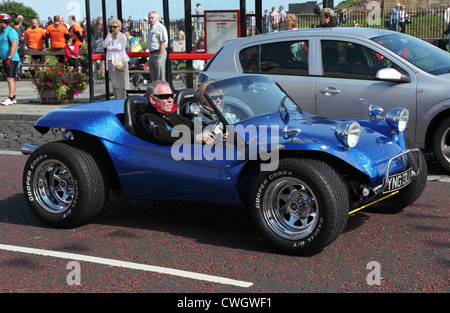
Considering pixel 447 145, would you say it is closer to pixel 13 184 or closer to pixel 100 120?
pixel 100 120

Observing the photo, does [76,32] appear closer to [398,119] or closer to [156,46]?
[156,46]

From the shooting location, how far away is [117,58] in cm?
1442

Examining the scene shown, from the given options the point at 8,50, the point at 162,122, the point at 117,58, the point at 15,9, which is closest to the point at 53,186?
the point at 162,122

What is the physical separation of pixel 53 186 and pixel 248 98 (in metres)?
1.84

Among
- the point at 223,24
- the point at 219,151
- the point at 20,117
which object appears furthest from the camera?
the point at 223,24

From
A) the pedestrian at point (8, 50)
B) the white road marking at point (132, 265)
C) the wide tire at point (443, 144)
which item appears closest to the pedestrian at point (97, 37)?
the pedestrian at point (8, 50)

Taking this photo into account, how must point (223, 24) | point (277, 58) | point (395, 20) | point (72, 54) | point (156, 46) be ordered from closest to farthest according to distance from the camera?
point (277, 58) < point (156, 46) < point (223, 24) < point (72, 54) < point (395, 20)

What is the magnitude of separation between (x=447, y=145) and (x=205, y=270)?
414cm

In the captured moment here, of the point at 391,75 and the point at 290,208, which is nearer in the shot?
the point at 290,208

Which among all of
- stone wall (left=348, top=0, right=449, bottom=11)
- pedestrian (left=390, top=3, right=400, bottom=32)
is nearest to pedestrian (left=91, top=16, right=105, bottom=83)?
pedestrian (left=390, top=3, right=400, bottom=32)

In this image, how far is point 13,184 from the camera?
7.86 meters

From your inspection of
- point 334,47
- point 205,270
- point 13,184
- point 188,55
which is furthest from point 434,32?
point 205,270

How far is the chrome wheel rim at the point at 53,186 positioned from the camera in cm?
602

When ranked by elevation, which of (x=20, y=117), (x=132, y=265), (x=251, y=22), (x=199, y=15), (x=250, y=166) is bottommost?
(x=132, y=265)
